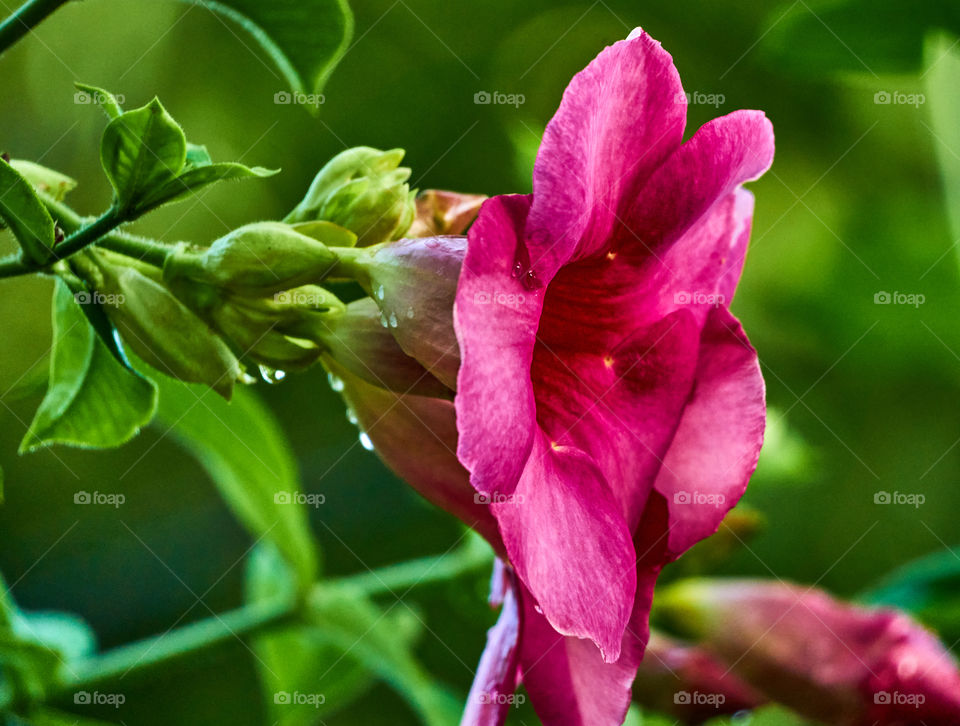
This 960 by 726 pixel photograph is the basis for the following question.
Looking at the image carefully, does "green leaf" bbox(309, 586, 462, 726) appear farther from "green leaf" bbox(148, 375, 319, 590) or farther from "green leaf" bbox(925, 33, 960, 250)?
"green leaf" bbox(925, 33, 960, 250)

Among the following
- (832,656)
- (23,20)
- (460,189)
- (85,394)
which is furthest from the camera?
(460,189)

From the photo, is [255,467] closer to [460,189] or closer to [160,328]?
[160,328]

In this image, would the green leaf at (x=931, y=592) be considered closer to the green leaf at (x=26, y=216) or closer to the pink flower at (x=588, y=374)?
the pink flower at (x=588, y=374)

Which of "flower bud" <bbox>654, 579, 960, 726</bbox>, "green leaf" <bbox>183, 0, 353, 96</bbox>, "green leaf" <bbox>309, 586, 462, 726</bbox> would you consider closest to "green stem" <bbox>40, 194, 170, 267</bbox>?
"green leaf" <bbox>183, 0, 353, 96</bbox>

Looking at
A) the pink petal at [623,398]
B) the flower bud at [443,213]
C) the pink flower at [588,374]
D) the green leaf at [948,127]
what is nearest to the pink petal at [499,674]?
the pink flower at [588,374]

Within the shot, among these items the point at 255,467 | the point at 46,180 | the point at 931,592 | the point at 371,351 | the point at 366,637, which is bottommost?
the point at 931,592

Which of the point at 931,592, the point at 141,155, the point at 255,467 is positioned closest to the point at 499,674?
the point at 141,155
